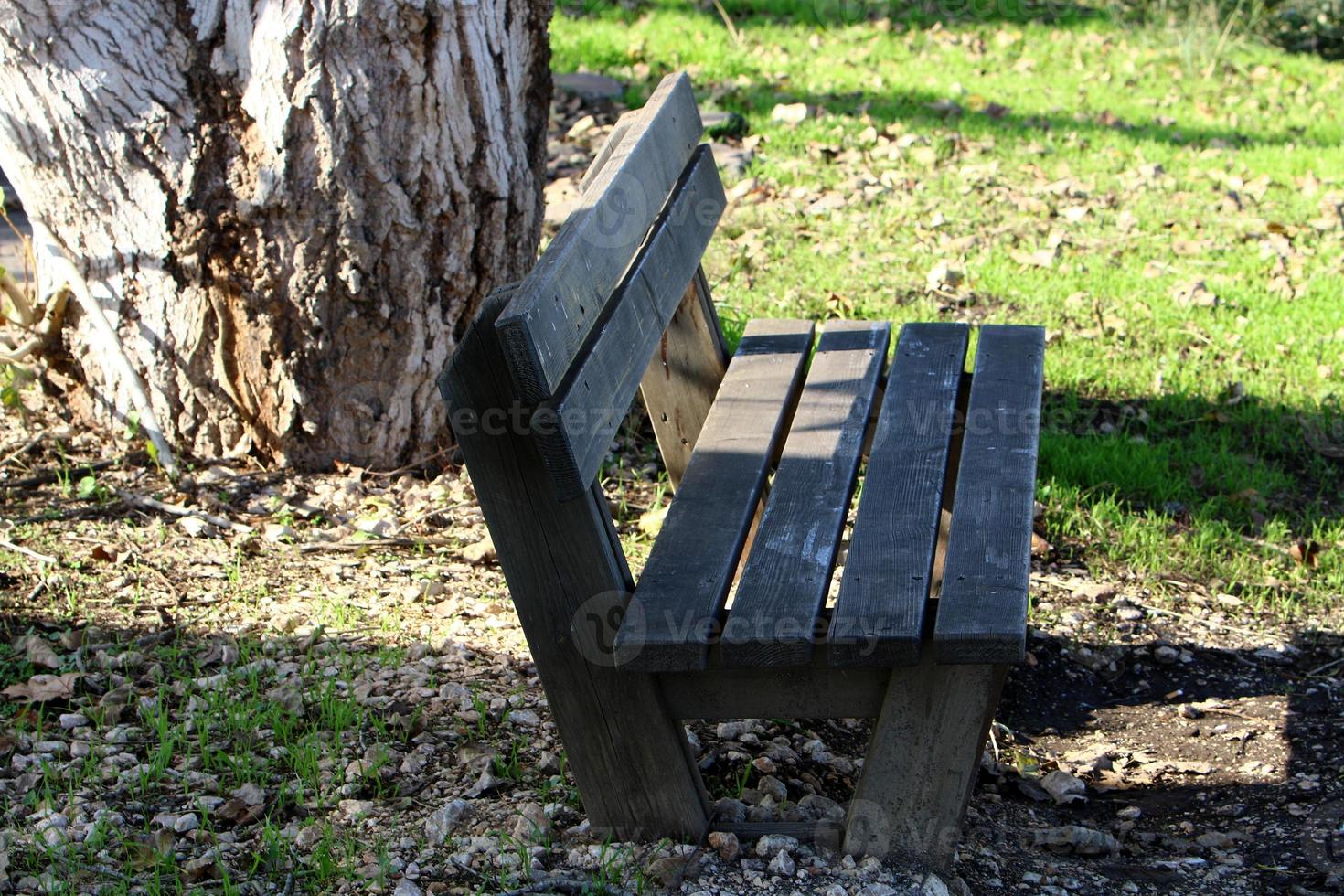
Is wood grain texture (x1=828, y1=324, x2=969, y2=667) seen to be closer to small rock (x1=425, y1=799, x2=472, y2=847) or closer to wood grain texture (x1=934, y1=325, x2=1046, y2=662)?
wood grain texture (x1=934, y1=325, x2=1046, y2=662)

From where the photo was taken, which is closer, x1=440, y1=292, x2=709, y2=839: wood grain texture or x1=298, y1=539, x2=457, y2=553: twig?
x1=440, y1=292, x2=709, y2=839: wood grain texture

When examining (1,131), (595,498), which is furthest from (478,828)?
(1,131)

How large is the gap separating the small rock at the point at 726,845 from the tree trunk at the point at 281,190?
6.05 feet

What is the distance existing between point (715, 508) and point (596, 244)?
517 mm

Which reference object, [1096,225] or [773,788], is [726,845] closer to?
[773,788]

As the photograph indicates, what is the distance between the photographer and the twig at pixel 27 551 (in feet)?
10.6

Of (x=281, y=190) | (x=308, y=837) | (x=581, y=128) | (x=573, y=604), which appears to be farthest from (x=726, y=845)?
(x=581, y=128)

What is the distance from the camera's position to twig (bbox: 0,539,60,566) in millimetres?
3234

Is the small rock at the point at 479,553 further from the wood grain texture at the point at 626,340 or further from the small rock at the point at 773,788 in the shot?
the small rock at the point at 773,788

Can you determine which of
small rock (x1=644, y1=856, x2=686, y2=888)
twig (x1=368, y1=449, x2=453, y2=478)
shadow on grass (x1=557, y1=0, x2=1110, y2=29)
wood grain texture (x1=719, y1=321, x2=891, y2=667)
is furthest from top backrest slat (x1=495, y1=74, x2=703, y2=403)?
shadow on grass (x1=557, y1=0, x2=1110, y2=29)

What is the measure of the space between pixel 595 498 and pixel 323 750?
2.93ft

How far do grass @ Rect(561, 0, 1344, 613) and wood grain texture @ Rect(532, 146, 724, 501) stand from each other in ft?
4.76

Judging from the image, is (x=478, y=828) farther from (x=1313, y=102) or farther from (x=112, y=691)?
(x=1313, y=102)

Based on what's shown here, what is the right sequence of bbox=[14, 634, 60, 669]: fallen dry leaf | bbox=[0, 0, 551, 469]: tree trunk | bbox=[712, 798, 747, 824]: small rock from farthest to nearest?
1. bbox=[0, 0, 551, 469]: tree trunk
2. bbox=[14, 634, 60, 669]: fallen dry leaf
3. bbox=[712, 798, 747, 824]: small rock
